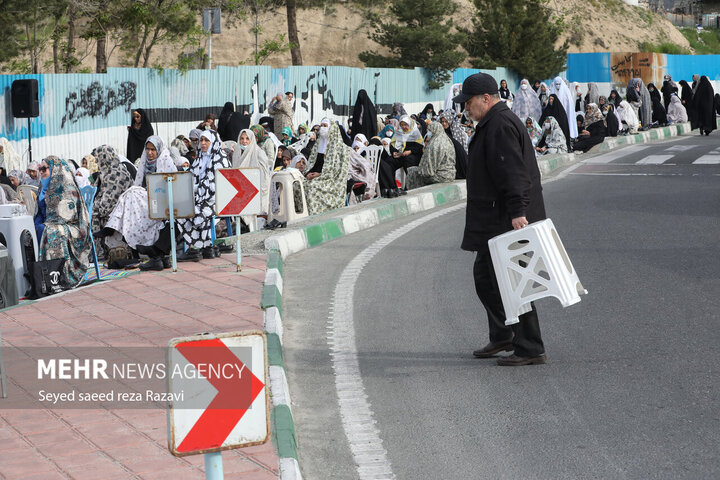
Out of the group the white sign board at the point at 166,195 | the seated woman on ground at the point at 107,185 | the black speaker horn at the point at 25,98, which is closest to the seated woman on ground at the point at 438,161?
the black speaker horn at the point at 25,98

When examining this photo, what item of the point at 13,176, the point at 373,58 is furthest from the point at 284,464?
the point at 373,58

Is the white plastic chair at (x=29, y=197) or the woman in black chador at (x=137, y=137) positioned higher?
the woman in black chador at (x=137, y=137)

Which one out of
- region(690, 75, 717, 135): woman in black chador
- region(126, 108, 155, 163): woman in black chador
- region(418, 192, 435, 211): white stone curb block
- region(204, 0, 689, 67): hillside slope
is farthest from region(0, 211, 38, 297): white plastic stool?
region(204, 0, 689, 67): hillside slope

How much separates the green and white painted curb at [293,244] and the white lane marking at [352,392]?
0.32 m

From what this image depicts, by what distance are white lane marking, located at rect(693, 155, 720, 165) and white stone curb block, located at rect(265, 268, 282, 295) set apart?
47.7 ft

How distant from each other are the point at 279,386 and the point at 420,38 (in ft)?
163

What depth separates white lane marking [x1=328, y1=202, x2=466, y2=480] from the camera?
5027mm

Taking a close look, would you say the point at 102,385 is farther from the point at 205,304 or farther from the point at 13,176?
the point at 13,176

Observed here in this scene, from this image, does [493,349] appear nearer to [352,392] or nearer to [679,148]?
[352,392]

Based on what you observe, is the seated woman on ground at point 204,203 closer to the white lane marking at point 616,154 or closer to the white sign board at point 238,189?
the white sign board at point 238,189

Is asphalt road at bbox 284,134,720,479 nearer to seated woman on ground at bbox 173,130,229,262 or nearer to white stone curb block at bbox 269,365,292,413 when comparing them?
white stone curb block at bbox 269,365,292,413

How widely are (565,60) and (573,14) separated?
81.0 feet

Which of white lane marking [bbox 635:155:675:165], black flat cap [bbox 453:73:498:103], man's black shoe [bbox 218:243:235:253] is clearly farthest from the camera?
white lane marking [bbox 635:155:675:165]

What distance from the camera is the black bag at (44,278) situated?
11.0 m
